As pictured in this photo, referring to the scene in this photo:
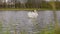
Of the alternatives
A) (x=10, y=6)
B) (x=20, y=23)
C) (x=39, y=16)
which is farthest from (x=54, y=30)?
(x=10, y=6)

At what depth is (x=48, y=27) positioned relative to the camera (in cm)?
81

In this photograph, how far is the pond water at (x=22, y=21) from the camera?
0.80 m

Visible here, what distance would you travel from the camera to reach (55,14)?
31.8 inches

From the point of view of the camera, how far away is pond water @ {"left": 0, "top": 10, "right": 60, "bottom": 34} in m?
0.80

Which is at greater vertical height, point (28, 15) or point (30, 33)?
point (28, 15)

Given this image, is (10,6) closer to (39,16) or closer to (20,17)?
(20,17)

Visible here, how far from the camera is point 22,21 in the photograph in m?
0.80

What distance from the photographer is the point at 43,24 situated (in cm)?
81

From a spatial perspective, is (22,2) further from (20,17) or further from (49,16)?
(49,16)

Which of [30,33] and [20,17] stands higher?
[20,17]

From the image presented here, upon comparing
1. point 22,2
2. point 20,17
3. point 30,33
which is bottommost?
point 30,33

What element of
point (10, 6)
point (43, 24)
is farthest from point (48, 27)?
point (10, 6)

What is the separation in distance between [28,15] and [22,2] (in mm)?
103

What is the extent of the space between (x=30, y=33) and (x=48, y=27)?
141 millimetres
